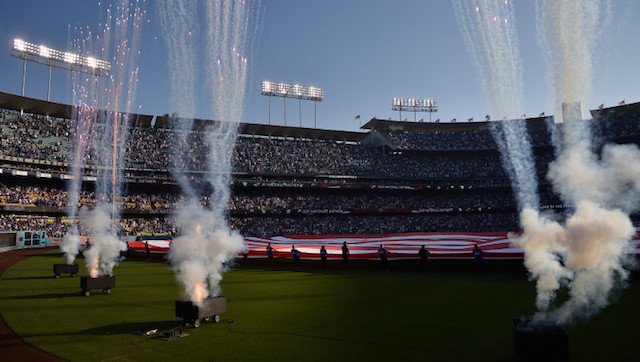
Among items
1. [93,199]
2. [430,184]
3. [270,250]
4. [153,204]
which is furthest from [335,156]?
[270,250]

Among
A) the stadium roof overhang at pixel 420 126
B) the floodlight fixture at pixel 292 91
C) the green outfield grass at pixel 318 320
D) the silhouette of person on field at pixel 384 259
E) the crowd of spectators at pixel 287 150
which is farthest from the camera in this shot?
the floodlight fixture at pixel 292 91

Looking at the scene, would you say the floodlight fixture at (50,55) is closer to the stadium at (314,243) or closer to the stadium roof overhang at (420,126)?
the stadium at (314,243)

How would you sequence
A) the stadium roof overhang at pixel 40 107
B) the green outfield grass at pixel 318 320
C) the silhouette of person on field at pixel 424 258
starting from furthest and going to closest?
the stadium roof overhang at pixel 40 107, the silhouette of person on field at pixel 424 258, the green outfield grass at pixel 318 320

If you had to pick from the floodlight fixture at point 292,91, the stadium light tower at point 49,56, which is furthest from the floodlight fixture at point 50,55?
the floodlight fixture at point 292,91

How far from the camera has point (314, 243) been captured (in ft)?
114

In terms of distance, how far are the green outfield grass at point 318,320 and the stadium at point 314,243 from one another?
0.08 metres

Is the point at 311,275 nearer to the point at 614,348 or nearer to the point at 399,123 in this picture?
the point at 614,348

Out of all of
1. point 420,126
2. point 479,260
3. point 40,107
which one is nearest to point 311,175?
point 420,126

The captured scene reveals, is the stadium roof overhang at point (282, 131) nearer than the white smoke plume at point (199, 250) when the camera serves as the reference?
No

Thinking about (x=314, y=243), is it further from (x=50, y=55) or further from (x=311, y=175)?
(x=50, y=55)

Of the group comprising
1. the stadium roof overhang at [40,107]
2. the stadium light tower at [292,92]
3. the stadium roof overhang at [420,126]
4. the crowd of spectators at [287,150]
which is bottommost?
the crowd of spectators at [287,150]

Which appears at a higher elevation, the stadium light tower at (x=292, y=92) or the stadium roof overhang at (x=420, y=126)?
the stadium light tower at (x=292, y=92)

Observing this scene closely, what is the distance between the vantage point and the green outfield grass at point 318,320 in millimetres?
7852

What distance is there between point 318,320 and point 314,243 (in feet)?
79.2
